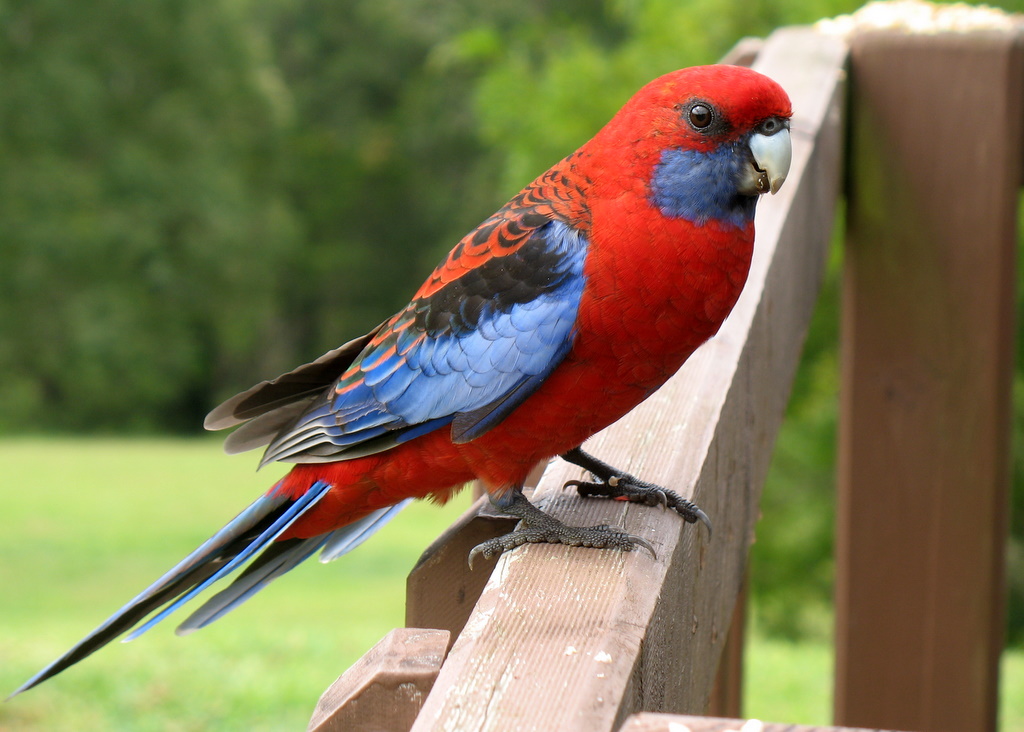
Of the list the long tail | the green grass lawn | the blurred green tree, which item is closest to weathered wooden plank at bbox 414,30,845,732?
the long tail

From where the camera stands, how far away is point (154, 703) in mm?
4293

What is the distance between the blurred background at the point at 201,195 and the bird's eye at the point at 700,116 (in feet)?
25.4

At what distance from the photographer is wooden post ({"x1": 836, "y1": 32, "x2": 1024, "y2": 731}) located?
2.28 meters

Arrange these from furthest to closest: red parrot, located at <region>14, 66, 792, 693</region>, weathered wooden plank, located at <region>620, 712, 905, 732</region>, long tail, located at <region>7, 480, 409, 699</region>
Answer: long tail, located at <region>7, 480, 409, 699</region> → red parrot, located at <region>14, 66, 792, 693</region> → weathered wooden plank, located at <region>620, 712, 905, 732</region>

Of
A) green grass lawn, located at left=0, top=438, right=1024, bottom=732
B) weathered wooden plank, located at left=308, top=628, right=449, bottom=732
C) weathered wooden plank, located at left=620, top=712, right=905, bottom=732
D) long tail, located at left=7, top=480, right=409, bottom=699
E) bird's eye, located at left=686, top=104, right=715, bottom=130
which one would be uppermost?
bird's eye, located at left=686, top=104, right=715, bottom=130

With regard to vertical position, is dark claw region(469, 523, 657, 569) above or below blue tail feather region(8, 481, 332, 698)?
above

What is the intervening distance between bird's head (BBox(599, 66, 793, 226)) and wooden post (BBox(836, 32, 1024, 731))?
0.90 meters

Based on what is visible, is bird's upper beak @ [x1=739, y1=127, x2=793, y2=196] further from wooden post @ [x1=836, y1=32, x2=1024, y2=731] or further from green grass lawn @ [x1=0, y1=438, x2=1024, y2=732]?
green grass lawn @ [x1=0, y1=438, x2=1024, y2=732]

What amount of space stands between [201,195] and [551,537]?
19458 mm

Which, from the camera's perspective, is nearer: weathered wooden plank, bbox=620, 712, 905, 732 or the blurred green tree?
weathered wooden plank, bbox=620, 712, 905, 732

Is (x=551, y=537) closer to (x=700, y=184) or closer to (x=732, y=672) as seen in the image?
(x=700, y=184)

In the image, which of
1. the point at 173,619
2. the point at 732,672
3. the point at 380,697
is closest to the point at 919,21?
the point at 732,672

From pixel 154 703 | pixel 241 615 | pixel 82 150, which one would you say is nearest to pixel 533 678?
pixel 154 703

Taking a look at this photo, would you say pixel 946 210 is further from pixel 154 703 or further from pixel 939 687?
pixel 154 703
